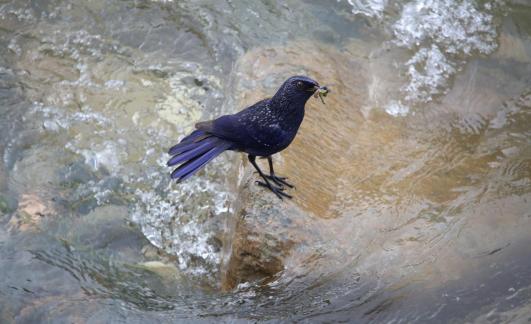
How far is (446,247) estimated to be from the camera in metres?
4.20

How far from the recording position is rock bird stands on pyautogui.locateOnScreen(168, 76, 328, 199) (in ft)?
14.4

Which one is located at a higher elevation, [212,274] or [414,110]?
[414,110]

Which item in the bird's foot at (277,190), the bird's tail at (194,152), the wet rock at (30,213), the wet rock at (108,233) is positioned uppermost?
the wet rock at (30,213)

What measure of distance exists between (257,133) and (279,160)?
57 cm

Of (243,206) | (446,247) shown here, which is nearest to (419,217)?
(446,247)

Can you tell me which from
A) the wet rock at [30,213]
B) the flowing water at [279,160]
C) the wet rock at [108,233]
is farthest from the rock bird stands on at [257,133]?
the wet rock at [30,213]

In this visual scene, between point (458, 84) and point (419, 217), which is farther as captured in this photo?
point (458, 84)

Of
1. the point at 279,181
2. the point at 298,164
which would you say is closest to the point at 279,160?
the point at 298,164

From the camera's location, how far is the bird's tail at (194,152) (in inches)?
172

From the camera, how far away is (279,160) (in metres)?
4.94

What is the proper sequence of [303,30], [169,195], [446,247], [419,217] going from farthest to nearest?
[303,30], [169,195], [419,217], [446,247]

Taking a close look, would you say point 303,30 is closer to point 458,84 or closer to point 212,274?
point 458,84

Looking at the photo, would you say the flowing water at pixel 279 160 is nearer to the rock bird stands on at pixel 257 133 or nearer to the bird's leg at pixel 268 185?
the bird's leg at pixel 268 185

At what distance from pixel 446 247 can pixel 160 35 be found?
389 cm
